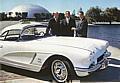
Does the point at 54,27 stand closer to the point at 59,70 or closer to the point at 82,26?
the point at 82,26

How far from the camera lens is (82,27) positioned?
3945mm

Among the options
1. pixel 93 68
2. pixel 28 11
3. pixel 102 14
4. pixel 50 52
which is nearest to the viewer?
pixel 93 68

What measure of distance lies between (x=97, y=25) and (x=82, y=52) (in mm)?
496

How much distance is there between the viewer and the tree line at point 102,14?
392cm

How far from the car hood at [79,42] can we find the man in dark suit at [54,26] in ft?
0.28

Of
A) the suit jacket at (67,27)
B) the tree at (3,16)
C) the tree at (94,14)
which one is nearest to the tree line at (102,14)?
the tree at (94,14)

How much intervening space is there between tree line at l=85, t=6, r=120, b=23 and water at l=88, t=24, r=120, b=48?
0.30ft

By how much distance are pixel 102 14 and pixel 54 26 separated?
60cm

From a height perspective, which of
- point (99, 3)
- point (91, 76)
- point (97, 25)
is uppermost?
point (99, 3)

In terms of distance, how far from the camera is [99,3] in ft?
12.8

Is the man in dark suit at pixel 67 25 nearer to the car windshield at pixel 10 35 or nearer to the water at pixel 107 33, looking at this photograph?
the water at pixel 107 33

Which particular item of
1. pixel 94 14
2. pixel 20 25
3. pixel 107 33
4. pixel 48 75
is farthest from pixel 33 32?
pixel 107 33

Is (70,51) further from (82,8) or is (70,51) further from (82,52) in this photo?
(82,8)

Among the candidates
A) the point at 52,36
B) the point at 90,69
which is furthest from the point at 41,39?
the point at 90,69
